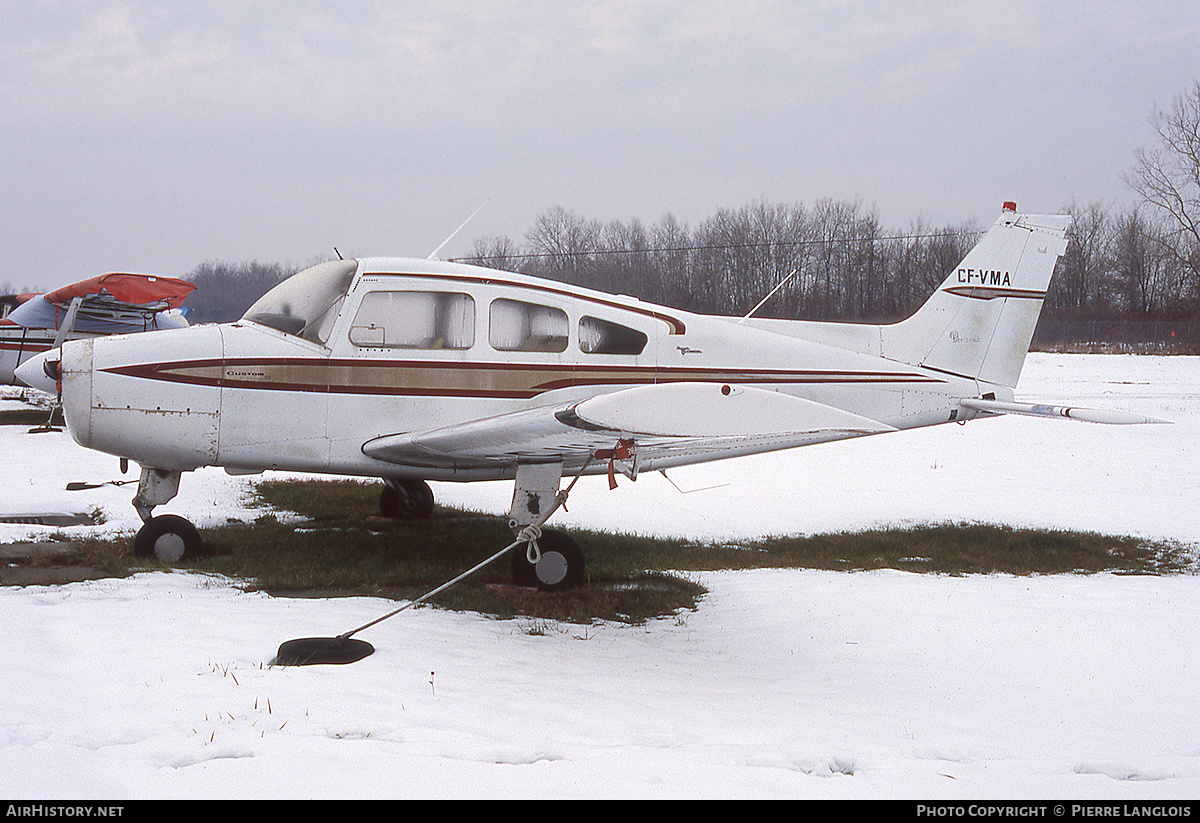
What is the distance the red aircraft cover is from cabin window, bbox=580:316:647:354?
1129cm

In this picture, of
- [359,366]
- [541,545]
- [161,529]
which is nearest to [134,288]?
[161,529]

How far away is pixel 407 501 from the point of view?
912 cm

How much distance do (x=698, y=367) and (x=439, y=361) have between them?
7.19ft

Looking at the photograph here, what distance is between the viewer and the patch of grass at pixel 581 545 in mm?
5934

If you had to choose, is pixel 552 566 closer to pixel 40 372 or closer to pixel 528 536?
pixel 528 536

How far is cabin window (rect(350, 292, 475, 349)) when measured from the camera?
250 inches

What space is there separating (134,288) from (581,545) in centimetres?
1185

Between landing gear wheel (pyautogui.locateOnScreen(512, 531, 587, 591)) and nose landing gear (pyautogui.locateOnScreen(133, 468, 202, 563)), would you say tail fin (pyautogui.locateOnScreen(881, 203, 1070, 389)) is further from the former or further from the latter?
nose landing gear (pyautogui.locateOnScreen(133, 468, 202, 563))

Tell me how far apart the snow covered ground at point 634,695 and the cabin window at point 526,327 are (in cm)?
221

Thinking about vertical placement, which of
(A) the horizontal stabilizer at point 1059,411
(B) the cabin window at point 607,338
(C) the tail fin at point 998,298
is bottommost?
(A) the horizontal stabilizer at point 1059,411

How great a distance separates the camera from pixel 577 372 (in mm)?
6715

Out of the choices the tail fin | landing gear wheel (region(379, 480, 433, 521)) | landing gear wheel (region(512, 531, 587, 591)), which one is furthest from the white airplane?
landing gear wheel (region(379, 480, 433, 521))

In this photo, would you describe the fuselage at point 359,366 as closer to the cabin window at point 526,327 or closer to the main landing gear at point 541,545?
the cabin window at point 526,327

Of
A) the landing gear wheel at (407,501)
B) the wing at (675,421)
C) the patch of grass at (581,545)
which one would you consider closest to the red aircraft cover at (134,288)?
the patch of grass at (581,545)
